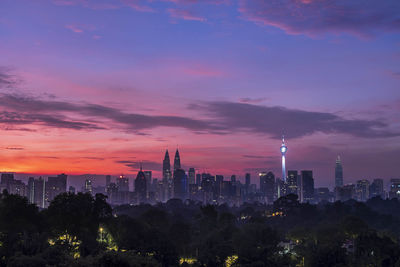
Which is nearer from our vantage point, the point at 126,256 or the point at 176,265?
the point at 126,256

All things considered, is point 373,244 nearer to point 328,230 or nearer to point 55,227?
point 328,230

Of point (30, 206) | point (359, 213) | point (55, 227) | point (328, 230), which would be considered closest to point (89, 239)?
point (55, 227)

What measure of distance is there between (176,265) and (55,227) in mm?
20127

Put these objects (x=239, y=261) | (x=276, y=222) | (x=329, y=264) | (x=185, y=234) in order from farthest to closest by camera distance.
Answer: (x=276, y=222) → (x=185, y=234) → (x=239, y=261) → (x=329, y=264)

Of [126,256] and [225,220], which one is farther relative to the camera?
[225,220]

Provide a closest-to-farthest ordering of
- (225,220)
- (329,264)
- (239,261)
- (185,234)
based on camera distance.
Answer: (329,264)
(239,261)
(185,234)
(225,220)

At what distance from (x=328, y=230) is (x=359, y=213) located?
44186 mm

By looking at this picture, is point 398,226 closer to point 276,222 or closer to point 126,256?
point 276,222

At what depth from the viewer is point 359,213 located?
124m

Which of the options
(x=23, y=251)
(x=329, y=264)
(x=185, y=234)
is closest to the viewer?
(x=23, y=251)

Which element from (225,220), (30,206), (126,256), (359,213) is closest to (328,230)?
(225,220)

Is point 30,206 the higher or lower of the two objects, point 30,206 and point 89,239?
the higher

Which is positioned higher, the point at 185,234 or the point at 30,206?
the point at 30,206

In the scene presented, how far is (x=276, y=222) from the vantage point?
139875 mm
